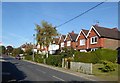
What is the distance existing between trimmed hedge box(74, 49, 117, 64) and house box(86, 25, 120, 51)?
7981 millimetres

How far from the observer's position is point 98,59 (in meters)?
45.0

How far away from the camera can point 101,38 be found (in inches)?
2128

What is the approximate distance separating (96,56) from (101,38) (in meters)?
10.0

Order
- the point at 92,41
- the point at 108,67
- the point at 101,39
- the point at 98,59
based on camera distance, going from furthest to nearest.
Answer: the point at 92,41
the point at 101,39
the point at 98,59
the point at 108,67

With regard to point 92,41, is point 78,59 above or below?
below

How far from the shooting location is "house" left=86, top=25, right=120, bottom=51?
54.2 metres

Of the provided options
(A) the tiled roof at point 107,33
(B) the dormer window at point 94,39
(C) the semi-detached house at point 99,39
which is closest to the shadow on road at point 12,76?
(C) the semi-detached house at point 99,39

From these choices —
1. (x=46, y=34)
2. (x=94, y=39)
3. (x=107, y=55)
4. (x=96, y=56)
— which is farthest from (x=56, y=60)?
(x=46, y=34)

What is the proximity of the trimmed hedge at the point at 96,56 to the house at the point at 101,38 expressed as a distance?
7981 mm

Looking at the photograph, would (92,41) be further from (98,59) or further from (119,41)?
(98,59)

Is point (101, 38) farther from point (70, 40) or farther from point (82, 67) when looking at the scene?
point (82, 67)

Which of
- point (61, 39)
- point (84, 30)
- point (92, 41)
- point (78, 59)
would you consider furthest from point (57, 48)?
point (78, 59)

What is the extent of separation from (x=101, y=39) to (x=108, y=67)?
77.0 ft

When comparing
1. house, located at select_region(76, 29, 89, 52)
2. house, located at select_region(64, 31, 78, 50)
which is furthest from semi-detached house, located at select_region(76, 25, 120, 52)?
house, located at select_region(64, 31, 78, 50)
